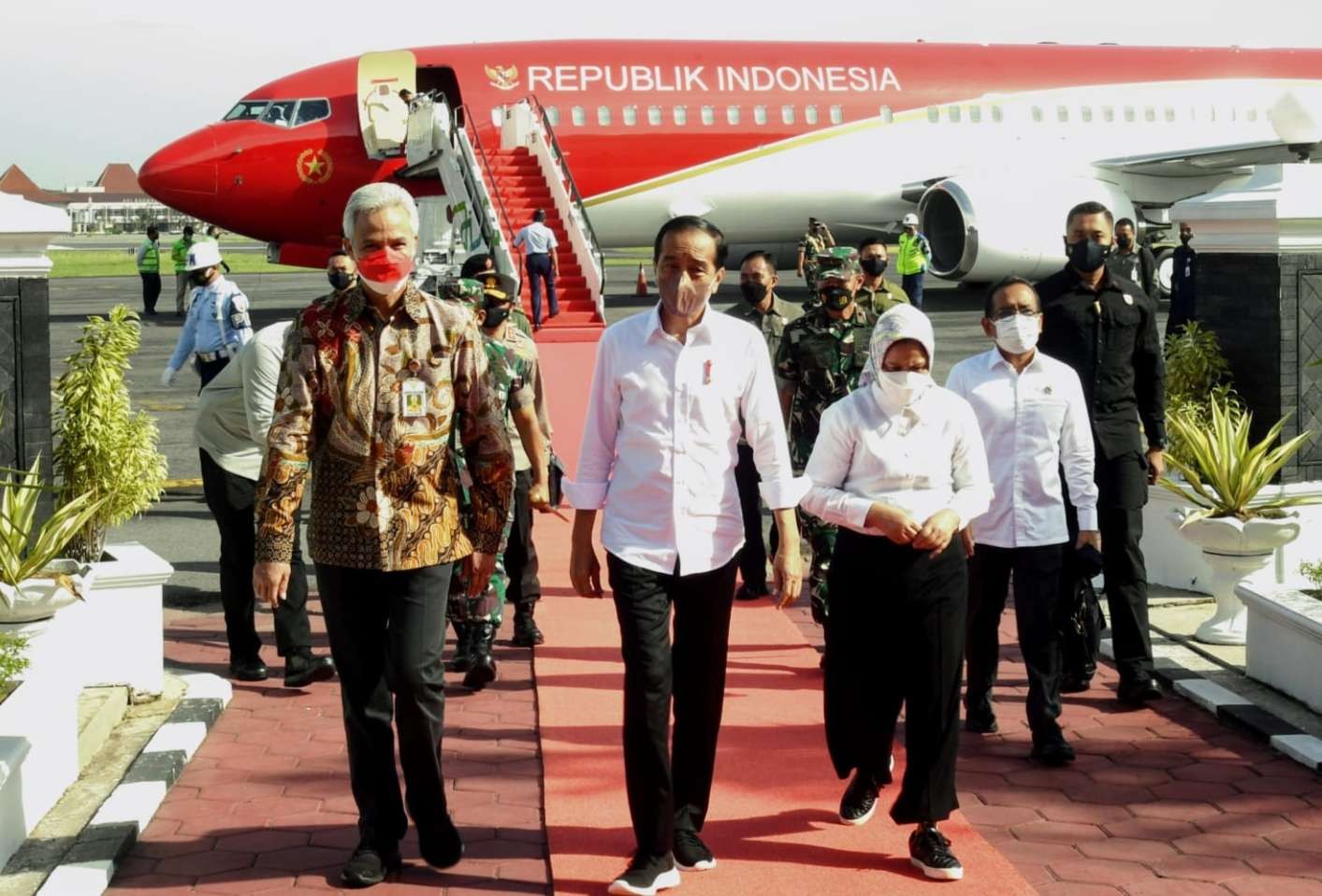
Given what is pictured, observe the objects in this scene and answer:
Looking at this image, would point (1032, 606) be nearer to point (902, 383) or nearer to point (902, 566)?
point (902, 566)

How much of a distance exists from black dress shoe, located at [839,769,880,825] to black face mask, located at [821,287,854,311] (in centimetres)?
263

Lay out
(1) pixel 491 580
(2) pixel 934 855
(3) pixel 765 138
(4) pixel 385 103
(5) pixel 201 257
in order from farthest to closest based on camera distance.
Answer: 1. (3) pixel 765 138
2. (4) pixel 385 103
3. (5) pixel 201 257
4. (1) pixel 491 580
5. (2) pixel 934 855

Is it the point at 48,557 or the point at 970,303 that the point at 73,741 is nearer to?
the point at 48,557

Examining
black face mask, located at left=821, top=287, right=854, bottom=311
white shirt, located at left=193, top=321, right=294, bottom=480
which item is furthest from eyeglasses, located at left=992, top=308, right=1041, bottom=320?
white shirt, located at left=193, top=321, right=294, bottom=480

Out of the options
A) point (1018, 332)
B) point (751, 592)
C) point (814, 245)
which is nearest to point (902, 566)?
point (1018, 332)

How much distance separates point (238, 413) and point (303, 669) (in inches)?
44.8

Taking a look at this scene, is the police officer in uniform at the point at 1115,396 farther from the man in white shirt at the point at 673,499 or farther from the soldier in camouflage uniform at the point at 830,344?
the man in white shirt at the point at 673,499

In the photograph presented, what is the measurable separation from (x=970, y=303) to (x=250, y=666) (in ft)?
76.7

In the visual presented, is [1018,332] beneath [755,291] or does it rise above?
beneath

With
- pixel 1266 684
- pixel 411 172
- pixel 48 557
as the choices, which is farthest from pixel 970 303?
pixel 48 557

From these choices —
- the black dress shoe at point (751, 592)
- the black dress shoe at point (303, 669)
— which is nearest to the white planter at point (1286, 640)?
the black dress shoe at point (751, 592)

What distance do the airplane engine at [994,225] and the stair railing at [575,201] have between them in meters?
6.14

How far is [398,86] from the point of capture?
25.5 metres

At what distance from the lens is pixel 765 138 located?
91.5ft
